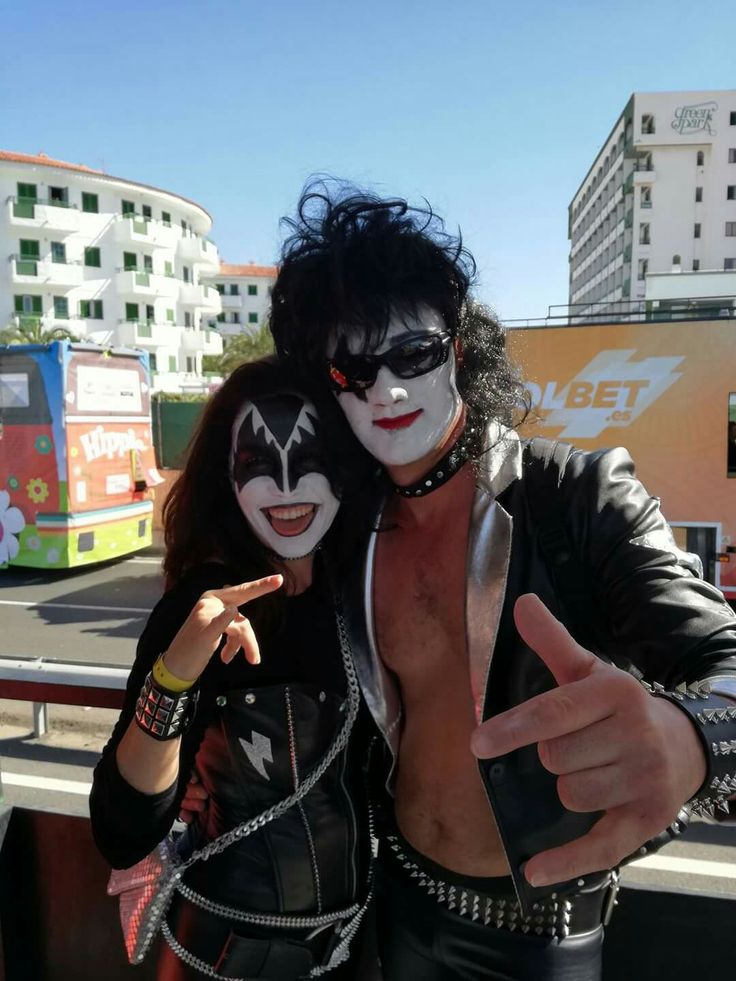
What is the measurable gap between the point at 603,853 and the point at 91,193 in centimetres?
4373

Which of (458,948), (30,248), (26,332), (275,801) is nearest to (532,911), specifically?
(458,948)

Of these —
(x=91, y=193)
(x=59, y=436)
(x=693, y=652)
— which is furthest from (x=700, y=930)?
(x=91, y=193)

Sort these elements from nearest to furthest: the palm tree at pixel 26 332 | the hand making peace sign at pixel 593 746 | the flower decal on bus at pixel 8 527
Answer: the hand making peace sign at pixel 593 746
the flower decal on bus at pixel 8 527
the palm tree at pixel 26 332

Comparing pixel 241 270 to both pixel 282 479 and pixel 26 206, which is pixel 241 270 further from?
pixel 282 479

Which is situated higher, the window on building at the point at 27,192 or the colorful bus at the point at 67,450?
the window on building at the point at 27,192

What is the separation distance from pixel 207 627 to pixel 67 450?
937cm

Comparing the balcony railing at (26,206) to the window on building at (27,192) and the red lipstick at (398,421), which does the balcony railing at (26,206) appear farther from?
the red lipstick at (398,421)

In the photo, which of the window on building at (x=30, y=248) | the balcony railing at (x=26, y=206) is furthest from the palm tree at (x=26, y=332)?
the balcony railing at (x=26, y=206)

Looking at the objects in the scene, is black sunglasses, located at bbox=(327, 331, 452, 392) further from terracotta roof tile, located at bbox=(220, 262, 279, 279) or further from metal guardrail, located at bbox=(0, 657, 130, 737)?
terracotta roof tile, located at bbox=(220, 262, 279, 279)

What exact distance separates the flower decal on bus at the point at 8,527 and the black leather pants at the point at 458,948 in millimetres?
9857

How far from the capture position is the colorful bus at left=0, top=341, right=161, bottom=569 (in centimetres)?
962

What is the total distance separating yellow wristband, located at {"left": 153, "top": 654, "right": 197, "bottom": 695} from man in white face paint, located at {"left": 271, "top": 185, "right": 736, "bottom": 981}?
429mm

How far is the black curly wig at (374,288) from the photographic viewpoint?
5.51 feet

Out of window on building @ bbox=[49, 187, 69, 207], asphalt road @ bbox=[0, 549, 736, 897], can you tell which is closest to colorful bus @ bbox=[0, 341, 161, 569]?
asphalt road @ bbox=[0, 549, 736, 897]
